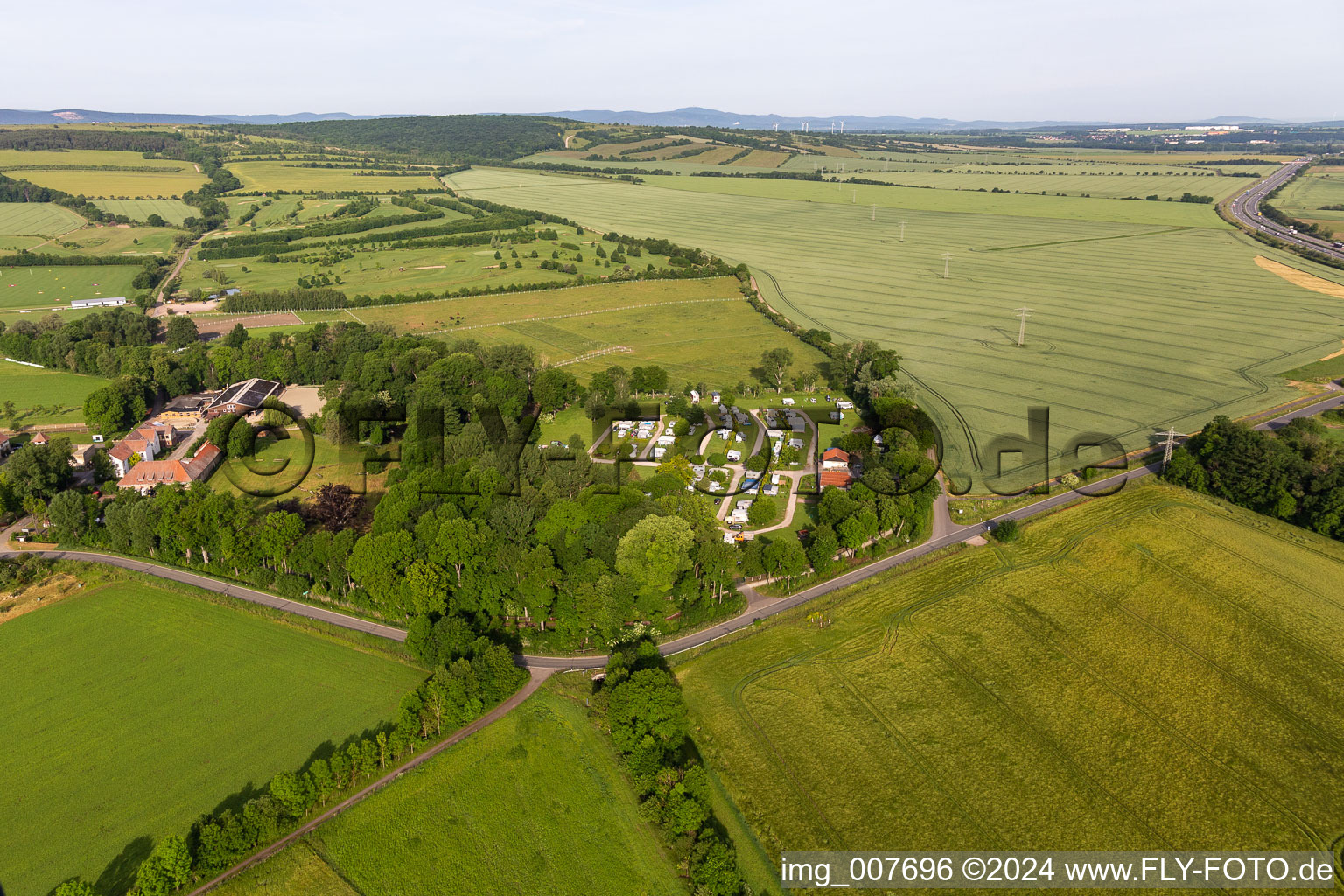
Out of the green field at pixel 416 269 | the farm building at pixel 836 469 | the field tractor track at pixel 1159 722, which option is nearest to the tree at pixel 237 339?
the green field at pixel 416 269

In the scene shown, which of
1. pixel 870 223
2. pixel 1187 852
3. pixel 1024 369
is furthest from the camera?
pixel 870 223

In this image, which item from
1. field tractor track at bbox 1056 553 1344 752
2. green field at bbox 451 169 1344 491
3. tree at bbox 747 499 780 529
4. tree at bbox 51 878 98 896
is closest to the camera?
tree at bbox 51 878 98 896

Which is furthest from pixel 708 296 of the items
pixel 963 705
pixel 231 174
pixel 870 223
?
pixel 231 174

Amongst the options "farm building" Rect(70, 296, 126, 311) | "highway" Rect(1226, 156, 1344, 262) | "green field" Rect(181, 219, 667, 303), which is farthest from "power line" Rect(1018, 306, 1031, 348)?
"farm building" Rect(70, 296, 126, 311)

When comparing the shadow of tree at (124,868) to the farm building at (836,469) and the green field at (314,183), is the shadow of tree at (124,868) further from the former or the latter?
the green field at (314,183)

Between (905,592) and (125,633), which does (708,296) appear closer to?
(905,592)

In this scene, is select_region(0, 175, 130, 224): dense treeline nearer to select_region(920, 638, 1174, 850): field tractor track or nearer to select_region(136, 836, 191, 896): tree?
select_region(136, 836, 191, 896): tree
